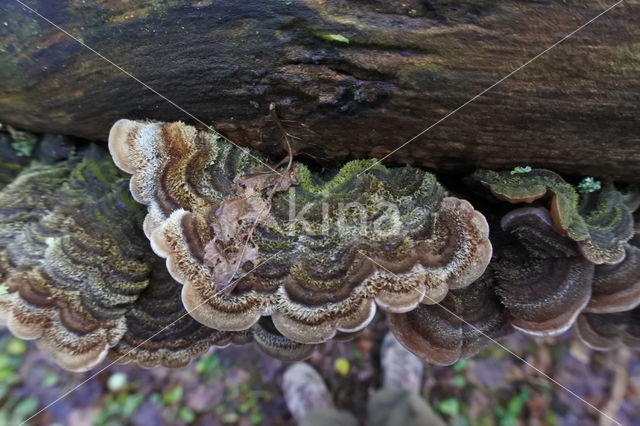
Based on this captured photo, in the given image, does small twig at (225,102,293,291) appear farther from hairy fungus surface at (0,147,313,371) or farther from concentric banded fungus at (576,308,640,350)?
concentric banded fungus at (576,308,640,350)

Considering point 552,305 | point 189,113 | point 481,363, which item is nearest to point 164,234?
point 189,113

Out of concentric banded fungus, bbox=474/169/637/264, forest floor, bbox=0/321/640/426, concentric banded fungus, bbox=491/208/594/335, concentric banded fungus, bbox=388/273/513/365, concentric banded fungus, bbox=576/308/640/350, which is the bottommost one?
forest floor, bbox=0/321/640/426

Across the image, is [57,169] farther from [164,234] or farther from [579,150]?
→ [579,150]

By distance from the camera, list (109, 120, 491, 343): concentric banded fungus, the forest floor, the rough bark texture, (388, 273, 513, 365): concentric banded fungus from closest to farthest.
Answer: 1. the rough bark texture
2. (109, 120, 491, 343): concentric banded fungus
3. (388, 273, 513, 365): concentric banded fungus
4. the forest floor

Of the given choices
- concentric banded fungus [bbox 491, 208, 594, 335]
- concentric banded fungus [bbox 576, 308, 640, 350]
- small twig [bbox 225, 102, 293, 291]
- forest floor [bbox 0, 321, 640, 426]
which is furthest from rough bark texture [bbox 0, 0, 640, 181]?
forest floor [bbox 0, 321, 640, 426]

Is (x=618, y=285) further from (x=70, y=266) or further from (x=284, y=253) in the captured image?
(x=70, y=266)

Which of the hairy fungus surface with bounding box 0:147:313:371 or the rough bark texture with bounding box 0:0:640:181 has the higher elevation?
the rough bark texture with bounding box 0:0:640:181
